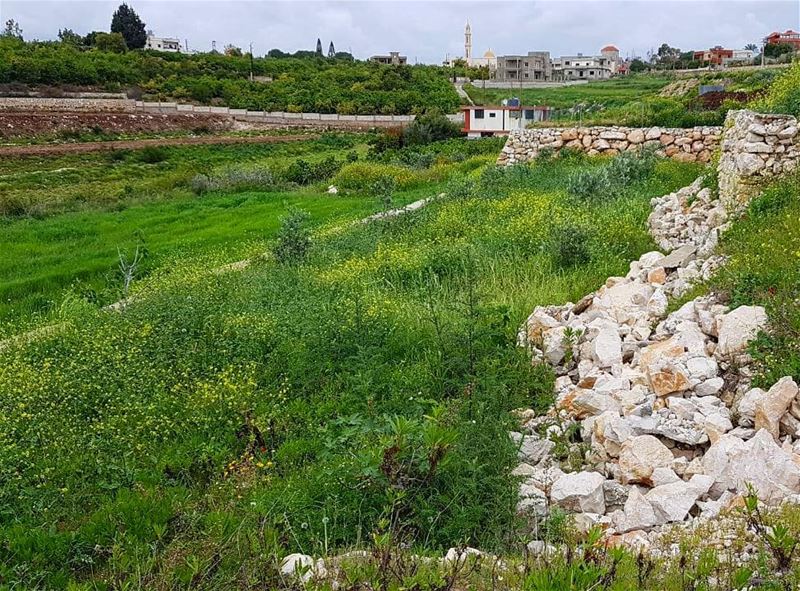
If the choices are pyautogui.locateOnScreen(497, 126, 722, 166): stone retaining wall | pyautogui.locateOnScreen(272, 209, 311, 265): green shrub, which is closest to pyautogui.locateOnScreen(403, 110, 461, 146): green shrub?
pyautogui.locateOnScreen(497, 126, 722, 166): stone retaining wall

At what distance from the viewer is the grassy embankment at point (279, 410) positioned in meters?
4.19

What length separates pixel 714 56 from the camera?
9206 cm

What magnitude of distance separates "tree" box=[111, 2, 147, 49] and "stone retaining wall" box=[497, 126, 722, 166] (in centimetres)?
8536


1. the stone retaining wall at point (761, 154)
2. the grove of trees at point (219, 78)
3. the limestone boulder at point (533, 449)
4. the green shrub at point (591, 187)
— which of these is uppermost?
the grove of trees at point (219, 78)

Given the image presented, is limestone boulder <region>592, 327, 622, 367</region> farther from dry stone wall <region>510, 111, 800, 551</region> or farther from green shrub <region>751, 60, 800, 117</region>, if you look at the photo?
green shrub <region>751, 60, 800, 117</region>

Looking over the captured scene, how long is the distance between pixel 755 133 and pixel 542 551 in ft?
27.3

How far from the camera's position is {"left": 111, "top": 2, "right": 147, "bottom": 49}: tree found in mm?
93500

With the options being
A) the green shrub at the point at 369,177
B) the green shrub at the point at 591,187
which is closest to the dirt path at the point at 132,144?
the green shrub at the point at 369,177

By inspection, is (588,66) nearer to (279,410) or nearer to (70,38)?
(70,38)

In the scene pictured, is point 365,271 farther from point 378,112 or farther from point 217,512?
point 378,112

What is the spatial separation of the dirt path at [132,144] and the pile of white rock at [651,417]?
43.2 metres

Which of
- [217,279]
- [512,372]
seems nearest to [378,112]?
[217,279]

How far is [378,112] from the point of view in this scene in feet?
227

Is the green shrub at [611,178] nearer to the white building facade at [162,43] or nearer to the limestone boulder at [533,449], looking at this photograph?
the limestone boulder at [533,449]
